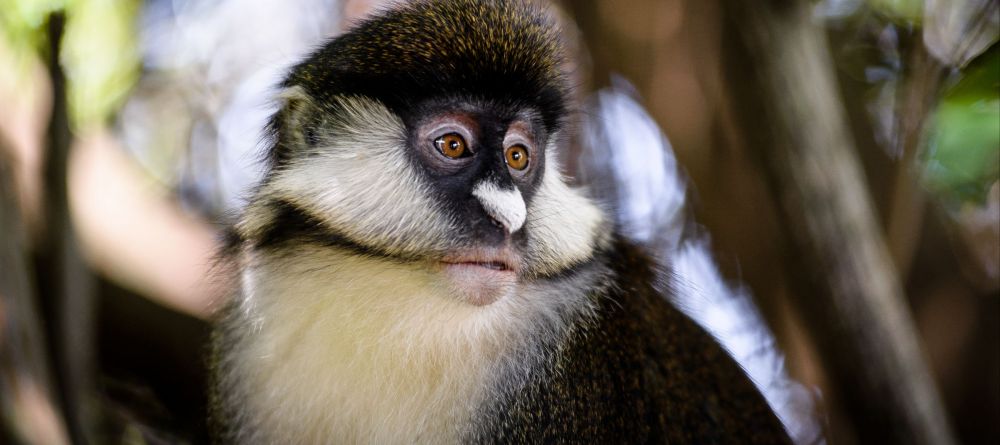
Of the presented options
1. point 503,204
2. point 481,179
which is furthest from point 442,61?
point 503,204

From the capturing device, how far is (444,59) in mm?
2312

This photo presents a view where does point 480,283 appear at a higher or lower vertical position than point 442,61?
lower

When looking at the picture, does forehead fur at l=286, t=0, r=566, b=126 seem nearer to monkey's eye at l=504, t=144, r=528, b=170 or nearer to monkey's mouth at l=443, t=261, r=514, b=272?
monkey's eye at l=504, t=144, r=528, b=170

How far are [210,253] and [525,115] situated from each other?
105 cm

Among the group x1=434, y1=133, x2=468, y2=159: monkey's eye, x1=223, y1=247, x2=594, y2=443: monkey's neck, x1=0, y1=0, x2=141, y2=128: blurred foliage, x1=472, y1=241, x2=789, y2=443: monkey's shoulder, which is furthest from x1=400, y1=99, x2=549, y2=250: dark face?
x1=0, y1=0, x2=141, y2=128: blurred foliage

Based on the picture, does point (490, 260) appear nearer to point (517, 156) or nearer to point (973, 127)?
point (517, 156)

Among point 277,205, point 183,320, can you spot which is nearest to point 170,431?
point 183,320

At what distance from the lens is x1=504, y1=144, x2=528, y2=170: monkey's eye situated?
2.29m

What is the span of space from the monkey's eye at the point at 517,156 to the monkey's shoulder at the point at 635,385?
1.43ft

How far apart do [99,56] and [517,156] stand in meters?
2.71

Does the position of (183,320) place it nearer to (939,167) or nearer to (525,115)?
(525,115)

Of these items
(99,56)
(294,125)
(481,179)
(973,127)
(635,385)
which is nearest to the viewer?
(973,127)

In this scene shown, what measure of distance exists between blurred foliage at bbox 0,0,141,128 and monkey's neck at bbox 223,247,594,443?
165 cm

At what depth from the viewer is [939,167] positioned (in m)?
2.40
